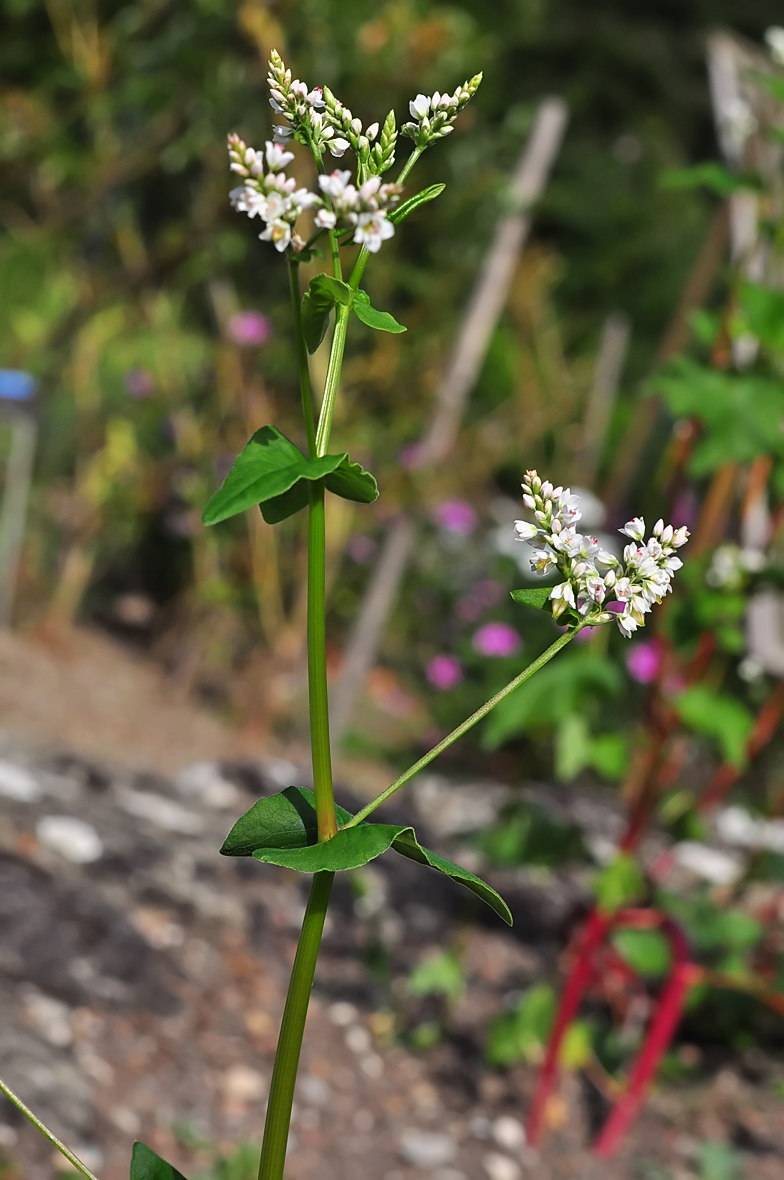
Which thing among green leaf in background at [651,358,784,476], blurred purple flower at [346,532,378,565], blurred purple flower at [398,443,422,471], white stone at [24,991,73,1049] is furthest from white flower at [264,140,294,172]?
blurred purple flower at [346,532,378,565]

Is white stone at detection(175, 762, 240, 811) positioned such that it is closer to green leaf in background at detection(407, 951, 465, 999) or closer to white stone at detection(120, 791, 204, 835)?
white stone at detection(120, 791, 204, 835)

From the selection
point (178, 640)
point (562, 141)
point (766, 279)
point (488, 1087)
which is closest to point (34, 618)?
point (178, 640)

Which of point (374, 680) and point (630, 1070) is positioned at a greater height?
point (374, 680)

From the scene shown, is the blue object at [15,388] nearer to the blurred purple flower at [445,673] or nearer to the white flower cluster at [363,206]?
the blurred purple flower at [445,673]

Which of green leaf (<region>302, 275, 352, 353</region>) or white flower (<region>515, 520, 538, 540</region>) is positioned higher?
green leaf (<region>302, 275, 352, 353</region>)

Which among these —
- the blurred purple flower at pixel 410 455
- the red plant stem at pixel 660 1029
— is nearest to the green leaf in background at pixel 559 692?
the red plant stem at pixel 660 1029

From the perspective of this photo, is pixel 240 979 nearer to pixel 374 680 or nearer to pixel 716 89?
pixel 716 89
